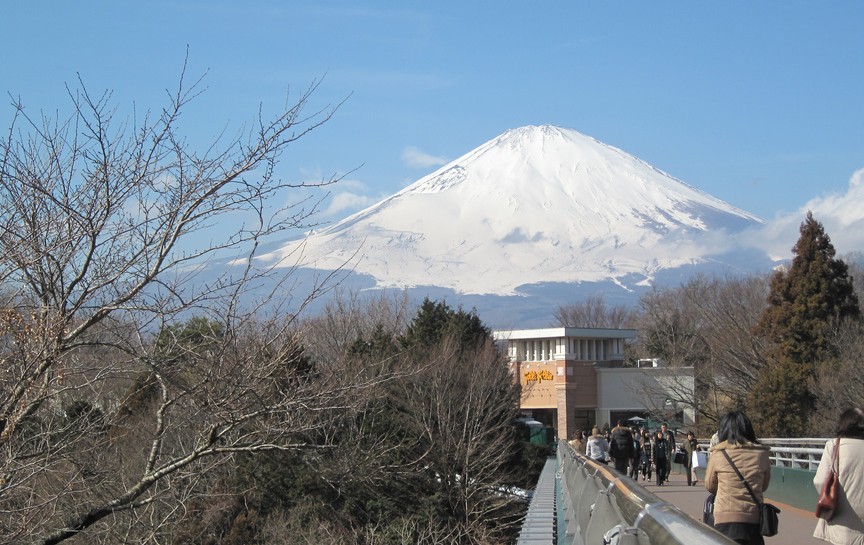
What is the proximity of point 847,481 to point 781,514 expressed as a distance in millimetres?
13730

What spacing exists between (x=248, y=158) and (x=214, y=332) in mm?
2194

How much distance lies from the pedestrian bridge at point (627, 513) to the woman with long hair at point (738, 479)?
0.64 m

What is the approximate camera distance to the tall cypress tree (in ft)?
158

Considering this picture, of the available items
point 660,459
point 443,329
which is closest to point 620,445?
point 660,459

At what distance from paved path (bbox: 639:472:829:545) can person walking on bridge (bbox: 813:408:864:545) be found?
2.88 feet

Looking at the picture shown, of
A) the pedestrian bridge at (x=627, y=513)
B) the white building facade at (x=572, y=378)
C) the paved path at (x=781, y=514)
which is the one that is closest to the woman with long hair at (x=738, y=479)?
the paved path at (x=781, y=514)

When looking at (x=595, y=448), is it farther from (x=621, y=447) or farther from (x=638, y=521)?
(x=638, y=521)

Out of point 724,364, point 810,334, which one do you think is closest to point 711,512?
point 810,334

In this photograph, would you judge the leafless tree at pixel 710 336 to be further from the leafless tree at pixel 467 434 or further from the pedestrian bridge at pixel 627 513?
the pedestrian bridge at pixel 627 513

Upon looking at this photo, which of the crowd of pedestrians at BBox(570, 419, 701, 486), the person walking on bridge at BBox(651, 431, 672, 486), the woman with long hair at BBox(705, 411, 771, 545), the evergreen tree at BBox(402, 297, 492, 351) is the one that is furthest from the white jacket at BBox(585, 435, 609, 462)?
the evergreen tree at BBox(402, 297, 492, 351)

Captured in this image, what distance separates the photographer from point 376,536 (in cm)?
3659

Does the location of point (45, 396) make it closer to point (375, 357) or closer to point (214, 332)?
point (214, 332)

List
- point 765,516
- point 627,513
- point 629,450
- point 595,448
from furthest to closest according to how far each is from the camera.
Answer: point 629,450 → point 595,448 → point 765,516 → point 627,513

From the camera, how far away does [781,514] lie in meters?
19.9
